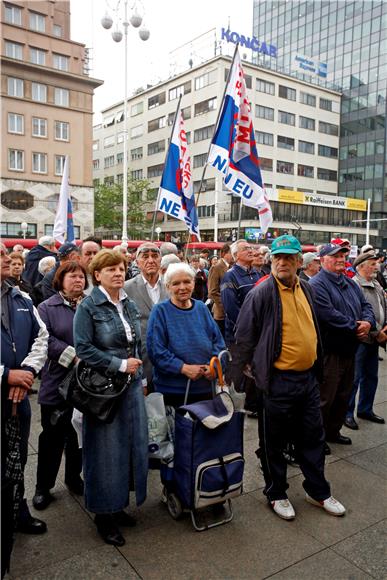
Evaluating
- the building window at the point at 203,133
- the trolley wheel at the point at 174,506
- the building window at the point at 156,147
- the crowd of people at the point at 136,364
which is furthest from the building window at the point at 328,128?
the trolley wheel at the point at 174,506

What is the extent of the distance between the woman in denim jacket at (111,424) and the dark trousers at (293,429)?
3.19 feet

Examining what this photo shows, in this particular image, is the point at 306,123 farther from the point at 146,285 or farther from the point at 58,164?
A: the point at 146,285

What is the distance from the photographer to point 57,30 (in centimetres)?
4288

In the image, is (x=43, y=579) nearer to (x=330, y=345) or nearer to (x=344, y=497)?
(x=344, y=497)

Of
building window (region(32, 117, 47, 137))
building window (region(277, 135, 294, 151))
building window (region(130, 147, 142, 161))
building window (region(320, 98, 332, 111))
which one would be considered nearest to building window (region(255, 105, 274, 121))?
building window (region(277, 135, 294, 151))

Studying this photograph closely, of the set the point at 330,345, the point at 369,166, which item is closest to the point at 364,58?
the point at 369,166

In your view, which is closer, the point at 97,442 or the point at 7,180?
the point at 97,442

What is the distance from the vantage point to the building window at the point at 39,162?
42312 mm

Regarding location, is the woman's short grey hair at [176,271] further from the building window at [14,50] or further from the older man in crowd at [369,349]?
the building window at [14,50]

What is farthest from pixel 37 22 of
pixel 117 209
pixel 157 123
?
pixel 157 123

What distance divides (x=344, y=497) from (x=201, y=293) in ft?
21.8

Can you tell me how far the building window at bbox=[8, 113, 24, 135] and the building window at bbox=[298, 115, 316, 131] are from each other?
36.7m

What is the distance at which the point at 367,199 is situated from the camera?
64812 millimetres

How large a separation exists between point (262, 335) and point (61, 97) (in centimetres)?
4568
